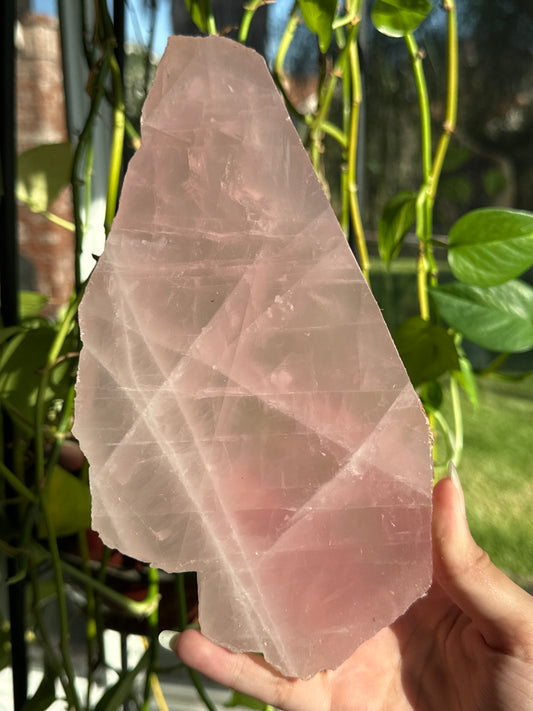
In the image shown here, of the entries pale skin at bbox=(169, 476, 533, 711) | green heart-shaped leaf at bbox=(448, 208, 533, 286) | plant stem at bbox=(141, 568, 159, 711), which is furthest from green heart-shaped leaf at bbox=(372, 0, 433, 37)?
plant stem at bbox=(141, 568, 159, 711)

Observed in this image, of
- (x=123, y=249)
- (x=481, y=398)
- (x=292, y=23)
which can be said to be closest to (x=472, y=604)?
(x=123, y=249)

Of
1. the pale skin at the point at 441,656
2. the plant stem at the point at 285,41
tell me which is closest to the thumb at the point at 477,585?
the pale skin at the point at 441,656

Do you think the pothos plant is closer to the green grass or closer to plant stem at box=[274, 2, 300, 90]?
plant stem at box=[274, 2, 300, 90]

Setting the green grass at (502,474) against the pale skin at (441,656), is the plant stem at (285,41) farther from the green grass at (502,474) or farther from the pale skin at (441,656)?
the green grass at (502,474)

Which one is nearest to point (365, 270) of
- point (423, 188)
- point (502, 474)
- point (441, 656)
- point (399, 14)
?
point (423, 188)

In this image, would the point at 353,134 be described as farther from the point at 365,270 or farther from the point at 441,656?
the point at 441,656

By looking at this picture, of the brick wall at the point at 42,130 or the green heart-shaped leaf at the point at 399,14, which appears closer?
the green heart-shaped leaf at the point at 399,14

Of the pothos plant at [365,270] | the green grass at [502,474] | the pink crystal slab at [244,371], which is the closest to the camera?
the pink crystal slab at [244,371]
